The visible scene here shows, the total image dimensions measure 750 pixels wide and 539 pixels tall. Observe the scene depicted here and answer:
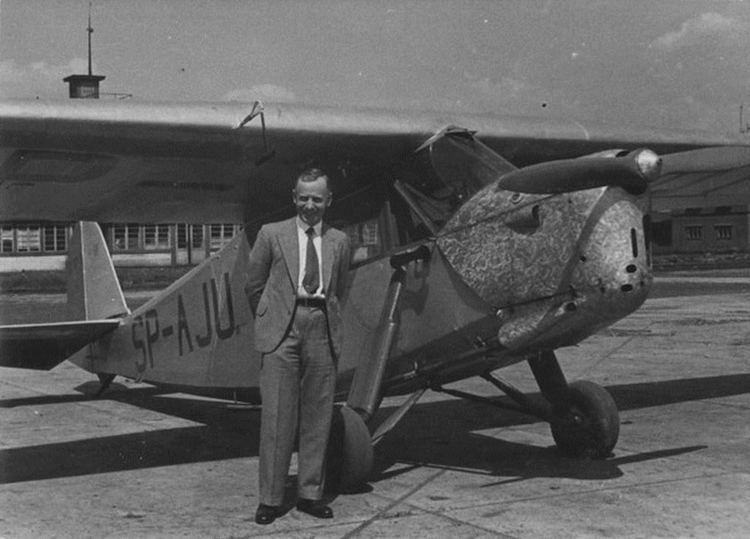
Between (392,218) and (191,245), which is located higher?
(191,245)

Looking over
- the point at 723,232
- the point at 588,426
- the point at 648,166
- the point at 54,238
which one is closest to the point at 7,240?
the point at 54,238

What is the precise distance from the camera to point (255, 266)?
199 inches

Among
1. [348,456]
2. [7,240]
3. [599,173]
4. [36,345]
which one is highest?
[7,240]

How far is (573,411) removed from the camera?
6.30m

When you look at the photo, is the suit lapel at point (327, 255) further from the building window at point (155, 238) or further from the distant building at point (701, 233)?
the distant building at point (701, 233)

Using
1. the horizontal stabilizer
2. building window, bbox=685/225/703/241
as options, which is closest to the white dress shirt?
the horizontal stabilizer

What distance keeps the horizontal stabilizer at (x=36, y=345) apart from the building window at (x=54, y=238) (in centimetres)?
4275

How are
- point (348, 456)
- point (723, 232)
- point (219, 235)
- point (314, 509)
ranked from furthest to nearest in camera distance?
point (723, 232) → point (219, 235) → point (348, 456) → point (314, 509)

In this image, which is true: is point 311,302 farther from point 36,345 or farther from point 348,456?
point 36,345

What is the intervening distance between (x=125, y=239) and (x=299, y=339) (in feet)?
155

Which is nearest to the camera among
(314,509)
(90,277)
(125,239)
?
(314,509)

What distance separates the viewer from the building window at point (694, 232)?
242 feet

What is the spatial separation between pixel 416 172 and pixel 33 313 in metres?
18.9

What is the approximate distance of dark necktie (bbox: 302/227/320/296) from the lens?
4.97 meters
